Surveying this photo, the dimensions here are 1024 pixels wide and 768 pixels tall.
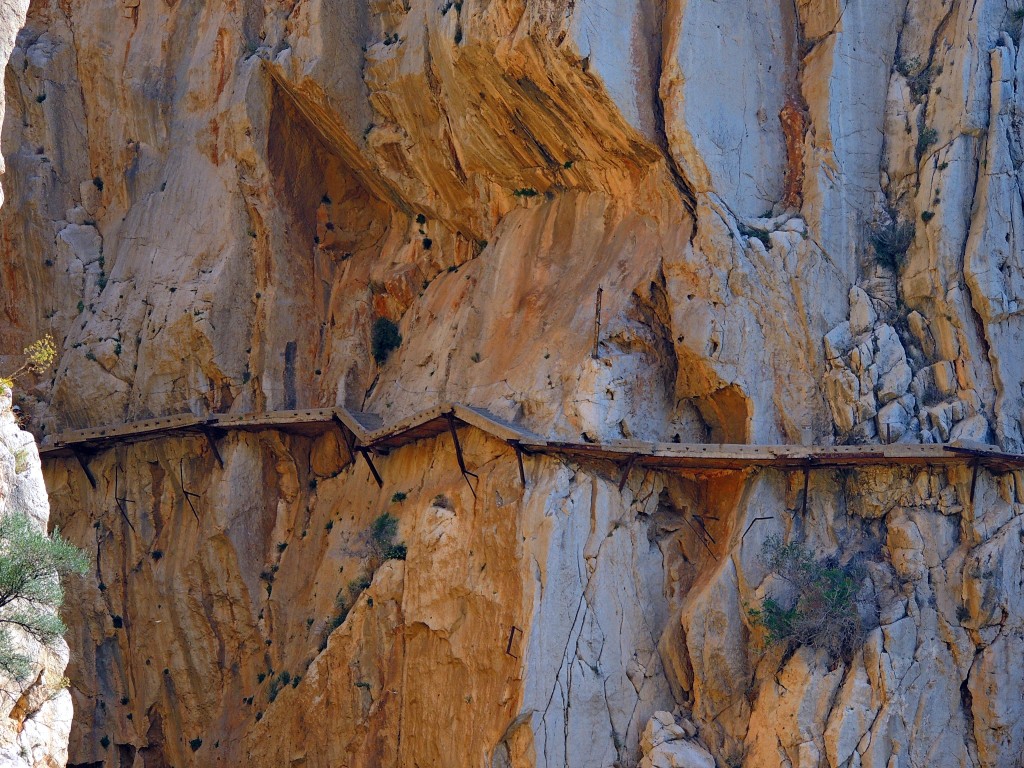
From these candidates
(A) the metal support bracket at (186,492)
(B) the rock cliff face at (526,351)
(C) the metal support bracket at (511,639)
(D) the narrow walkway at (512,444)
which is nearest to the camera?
(D) the narrow walkway at (512,444)

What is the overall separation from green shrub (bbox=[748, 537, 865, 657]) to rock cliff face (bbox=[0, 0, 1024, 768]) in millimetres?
300

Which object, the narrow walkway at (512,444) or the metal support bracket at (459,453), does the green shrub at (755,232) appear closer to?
the narrow walkway at (512,444)

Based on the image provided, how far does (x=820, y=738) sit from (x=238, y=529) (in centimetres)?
1617

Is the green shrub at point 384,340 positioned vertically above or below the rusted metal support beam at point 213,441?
above

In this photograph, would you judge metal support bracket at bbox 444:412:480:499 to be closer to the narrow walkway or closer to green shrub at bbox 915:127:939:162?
the narrow walkway

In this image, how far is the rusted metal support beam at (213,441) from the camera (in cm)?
3834

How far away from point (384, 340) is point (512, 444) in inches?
297

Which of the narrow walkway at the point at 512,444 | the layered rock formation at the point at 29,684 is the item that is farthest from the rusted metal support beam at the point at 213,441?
the layered rock formation at the point at 29,684

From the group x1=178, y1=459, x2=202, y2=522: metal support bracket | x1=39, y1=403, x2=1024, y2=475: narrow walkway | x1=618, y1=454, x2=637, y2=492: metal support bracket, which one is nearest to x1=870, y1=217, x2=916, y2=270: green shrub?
x1=39, y1=403, x2=1024, y2=475: narrow walkway

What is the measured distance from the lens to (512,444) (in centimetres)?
3325

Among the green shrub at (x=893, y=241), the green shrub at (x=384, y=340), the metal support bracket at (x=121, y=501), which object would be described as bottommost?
the metal support bracket at (x=121, y=501)

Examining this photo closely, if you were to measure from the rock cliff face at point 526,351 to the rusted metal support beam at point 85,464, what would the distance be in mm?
302

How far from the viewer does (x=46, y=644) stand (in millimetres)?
21828

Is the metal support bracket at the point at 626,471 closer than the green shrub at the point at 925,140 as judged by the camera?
Yes
